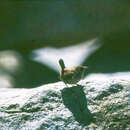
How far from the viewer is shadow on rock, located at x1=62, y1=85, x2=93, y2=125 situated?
16.2ft

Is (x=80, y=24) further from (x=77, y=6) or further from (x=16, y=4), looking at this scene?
(x=16, y=4)

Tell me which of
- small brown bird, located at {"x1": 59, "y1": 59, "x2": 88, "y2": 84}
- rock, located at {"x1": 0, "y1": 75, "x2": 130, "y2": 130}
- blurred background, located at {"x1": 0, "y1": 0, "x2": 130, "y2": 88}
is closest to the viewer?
rock, located at {"x1": 0, "y1": 75, "x2": 130, "y2": 130}

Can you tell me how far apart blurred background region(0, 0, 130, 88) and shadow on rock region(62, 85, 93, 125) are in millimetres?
5911

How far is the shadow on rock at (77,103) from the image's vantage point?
4.93 m

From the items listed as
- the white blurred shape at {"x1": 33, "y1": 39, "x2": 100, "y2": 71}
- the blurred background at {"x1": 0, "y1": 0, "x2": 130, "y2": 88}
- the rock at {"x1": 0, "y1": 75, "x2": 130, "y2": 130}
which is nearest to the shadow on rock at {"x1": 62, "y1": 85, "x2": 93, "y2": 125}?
the rock at {"x1": 0, "y1": 75, "x2": 130, "y2": 130}

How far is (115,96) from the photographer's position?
206 inches

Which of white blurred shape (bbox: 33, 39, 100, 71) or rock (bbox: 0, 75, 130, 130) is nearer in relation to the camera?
rock (bbox: 0, 75, 130, 130)

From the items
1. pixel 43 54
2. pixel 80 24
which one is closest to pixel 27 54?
pixel 43 54

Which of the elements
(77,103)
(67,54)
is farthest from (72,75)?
(67,54)

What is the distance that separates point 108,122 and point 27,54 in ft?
28.0

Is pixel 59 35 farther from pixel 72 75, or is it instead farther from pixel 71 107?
pixel 71 107

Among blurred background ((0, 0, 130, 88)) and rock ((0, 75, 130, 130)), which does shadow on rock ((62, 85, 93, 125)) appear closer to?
rock ((0, 75, 130, 130))

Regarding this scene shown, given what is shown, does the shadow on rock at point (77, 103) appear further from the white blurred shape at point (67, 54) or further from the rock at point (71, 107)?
the white blurred shape at point (67, 54)

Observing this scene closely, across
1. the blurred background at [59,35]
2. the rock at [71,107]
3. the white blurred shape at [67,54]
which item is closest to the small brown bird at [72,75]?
the rock at [71,107]
